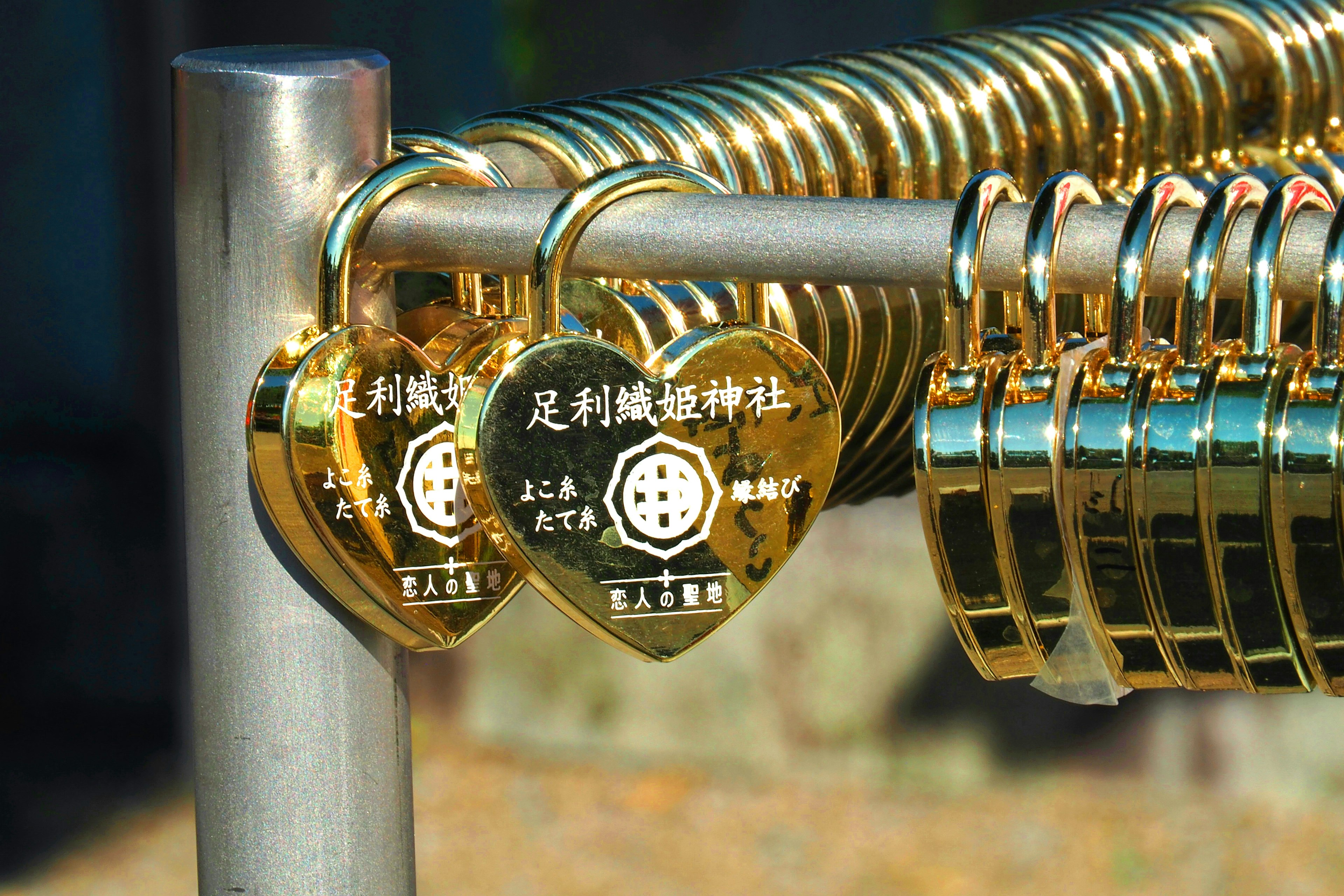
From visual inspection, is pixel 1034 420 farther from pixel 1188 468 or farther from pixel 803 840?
pixel 803 840

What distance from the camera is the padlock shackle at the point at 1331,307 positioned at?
348 millimetres

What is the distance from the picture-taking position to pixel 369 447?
41cm

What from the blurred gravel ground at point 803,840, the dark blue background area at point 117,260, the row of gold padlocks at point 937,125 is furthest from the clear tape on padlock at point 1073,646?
the blurred gravel ground at point 803,840

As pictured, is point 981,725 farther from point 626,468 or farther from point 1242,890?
point 626,468

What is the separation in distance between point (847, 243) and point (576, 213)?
63 mm

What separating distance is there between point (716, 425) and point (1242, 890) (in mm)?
2429

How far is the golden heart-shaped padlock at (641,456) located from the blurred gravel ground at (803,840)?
232cm

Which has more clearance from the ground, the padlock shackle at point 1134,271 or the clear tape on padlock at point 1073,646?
the padlock shackle at point 1134,271

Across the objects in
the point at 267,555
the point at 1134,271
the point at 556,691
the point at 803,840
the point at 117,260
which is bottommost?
the point at 803,840

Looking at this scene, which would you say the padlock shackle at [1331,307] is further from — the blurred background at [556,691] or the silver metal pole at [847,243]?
the blurred background at [556,691]

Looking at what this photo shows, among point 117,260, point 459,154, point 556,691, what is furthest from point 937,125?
point 556,691

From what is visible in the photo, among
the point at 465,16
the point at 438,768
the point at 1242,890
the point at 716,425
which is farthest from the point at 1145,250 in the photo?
the point at 438,768

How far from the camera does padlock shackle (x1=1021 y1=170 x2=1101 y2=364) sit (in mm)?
363

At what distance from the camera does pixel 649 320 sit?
49 cm
